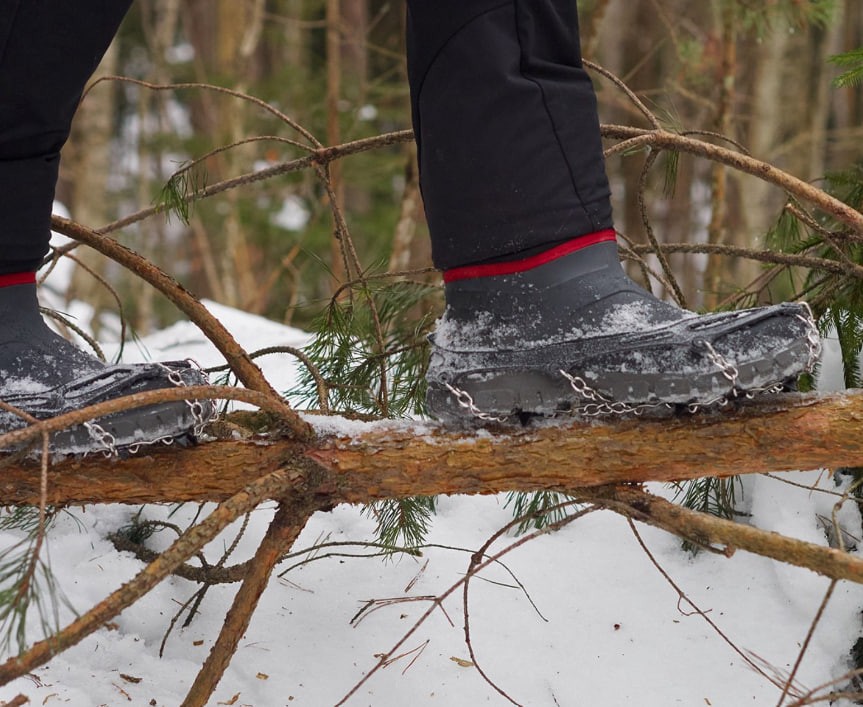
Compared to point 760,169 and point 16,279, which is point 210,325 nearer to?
point 16,279

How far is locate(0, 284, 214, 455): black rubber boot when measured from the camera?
102 centimetres

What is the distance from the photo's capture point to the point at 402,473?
3.51 ft

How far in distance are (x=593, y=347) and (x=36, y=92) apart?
72cm

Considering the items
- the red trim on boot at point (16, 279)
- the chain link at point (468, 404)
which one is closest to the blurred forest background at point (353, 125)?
the red trim on boot at point (16, 279)

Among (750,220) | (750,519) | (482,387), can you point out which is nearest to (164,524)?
(482,387)

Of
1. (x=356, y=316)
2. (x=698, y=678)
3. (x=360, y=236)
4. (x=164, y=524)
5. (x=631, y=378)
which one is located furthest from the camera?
(x=360, y=236)

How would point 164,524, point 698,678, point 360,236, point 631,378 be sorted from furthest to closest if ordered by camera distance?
point 360,236 → point 164,524 → point 698,678 → point 631,378

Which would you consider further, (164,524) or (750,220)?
(750,220)

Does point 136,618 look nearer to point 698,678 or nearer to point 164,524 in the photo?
point 164,524

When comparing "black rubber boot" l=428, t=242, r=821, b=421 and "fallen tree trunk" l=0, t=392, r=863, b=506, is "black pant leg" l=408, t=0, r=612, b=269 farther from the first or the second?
"fallen tree trunk" l=0, t=392, r=863, b=506

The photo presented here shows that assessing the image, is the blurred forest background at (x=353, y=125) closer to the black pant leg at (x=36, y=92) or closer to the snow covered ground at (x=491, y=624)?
the snow covered ground at (x=491, y=624)

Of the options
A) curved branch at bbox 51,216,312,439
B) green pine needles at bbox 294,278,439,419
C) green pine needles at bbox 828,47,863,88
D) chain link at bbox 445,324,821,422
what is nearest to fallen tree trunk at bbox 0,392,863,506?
chain link at bbox 445,324,821,422

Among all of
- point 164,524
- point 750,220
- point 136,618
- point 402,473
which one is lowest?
point 136,618

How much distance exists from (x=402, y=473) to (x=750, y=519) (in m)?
0.81
